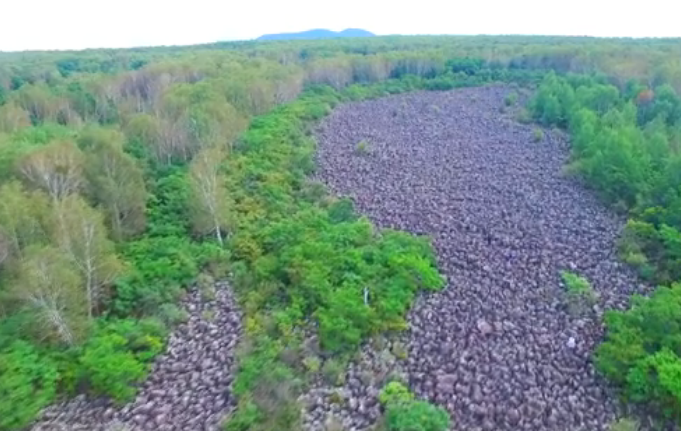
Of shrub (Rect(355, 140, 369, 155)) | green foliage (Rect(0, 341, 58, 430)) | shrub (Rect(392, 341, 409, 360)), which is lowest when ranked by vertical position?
shrub (Rect(355, 140, 369, 155))

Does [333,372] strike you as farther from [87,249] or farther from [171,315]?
[87,249]

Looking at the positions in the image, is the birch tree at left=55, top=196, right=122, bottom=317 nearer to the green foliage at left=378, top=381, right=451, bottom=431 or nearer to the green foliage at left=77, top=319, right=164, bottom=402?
the green foliage at left=77, top=319, right=164, bottom=402

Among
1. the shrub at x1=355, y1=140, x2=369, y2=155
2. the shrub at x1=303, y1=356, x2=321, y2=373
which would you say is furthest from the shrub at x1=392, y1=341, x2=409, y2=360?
the shrub at x1=355, y1=140, x2=369, y2=155

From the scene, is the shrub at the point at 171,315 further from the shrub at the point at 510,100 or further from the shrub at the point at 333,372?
the shrub at the point at 510,100

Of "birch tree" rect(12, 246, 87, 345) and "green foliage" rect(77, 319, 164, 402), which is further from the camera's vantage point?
"birch tree" rect(12, 246, 87, 345)

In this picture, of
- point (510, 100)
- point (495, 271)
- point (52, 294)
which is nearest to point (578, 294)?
point (495, 271)

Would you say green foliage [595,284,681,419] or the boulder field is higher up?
green foliage [595,284,681,419]

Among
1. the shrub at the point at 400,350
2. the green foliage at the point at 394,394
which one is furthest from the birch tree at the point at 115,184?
the green foliage at the point at 394,394

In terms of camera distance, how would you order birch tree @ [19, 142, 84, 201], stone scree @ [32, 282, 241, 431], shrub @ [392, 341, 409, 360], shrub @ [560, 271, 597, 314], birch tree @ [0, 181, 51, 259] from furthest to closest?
birch tree @ [19, 142, 84, 201] < birch tree @ [0, 181, 51, 259] < shrub @ [560, 271, 597, 314] < shrub @ [392, 341, 409, 360] < stone scree @ [32, 282, 241, 431]
